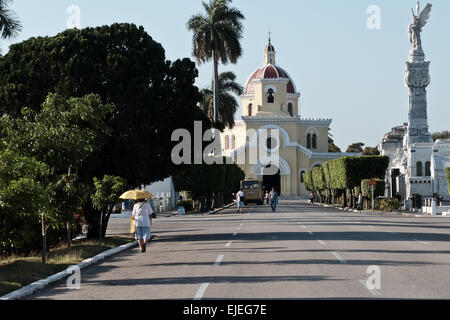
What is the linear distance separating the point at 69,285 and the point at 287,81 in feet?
316

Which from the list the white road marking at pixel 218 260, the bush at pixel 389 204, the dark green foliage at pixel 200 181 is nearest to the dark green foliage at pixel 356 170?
the bush at pixel 389 204

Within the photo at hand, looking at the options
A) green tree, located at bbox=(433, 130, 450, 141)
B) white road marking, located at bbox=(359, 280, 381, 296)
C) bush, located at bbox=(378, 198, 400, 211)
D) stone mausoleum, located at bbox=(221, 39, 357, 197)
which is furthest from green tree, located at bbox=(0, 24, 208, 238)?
green tree, located at bbox=(433, 130, 450, 141)

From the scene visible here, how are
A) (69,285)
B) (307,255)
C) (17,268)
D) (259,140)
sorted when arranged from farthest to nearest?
(259,140) → (307,255) → (17,268) → (69,285)

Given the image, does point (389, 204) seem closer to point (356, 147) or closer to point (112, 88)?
point (112, 88)

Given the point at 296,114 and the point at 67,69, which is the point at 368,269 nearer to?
the point at 67,69

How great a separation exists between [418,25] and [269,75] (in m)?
36.3

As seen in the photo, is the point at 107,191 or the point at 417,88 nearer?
the point at 107,191

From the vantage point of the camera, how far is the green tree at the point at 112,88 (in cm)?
2659

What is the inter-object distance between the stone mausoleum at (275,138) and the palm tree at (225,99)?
34975 millimetres

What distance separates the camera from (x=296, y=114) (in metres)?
116

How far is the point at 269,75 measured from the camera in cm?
10906

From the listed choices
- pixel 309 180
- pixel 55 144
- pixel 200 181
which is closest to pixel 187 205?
pixel 200 181
